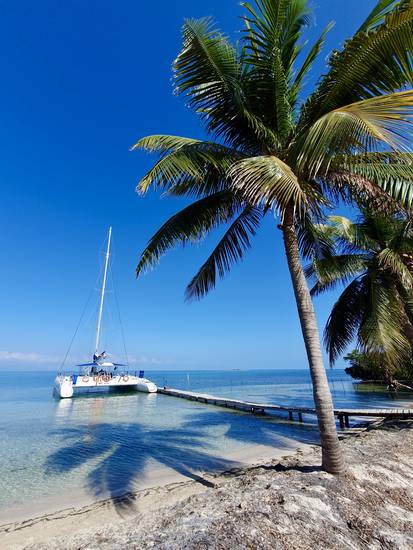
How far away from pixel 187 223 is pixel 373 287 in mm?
6710

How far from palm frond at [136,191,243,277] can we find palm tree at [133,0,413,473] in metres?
0.02

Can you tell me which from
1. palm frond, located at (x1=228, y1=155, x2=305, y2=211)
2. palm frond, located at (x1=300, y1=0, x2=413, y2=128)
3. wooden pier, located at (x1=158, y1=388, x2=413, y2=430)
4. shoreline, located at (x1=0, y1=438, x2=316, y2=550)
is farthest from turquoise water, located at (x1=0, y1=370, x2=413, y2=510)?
palm frond, located at (x1=300, y1=0, x2=413, y2=128)

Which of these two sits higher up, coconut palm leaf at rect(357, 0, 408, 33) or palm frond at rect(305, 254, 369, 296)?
coconut palm leaf at rect(357, 0, 408, 33)

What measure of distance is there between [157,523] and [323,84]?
7206mm

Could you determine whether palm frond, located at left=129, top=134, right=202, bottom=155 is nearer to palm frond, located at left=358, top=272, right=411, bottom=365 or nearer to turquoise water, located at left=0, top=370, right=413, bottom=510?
palm frond, located at left=358, top=272, right=411, bottom=365

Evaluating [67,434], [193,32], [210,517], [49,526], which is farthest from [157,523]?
[67,434]

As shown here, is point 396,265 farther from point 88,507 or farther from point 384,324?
point 88,507

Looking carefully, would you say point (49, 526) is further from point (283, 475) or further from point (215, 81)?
point (215, 81)

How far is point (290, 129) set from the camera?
18.8ft

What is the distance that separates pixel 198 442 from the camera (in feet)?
44.5

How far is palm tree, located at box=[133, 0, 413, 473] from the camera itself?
4.21m

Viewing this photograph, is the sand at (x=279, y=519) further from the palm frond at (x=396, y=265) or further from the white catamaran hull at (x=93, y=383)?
the white catamaran hull at (x=93, y=383)

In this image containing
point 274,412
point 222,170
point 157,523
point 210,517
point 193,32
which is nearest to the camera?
point 210,517

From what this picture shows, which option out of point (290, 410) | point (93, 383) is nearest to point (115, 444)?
point (290, 410)
